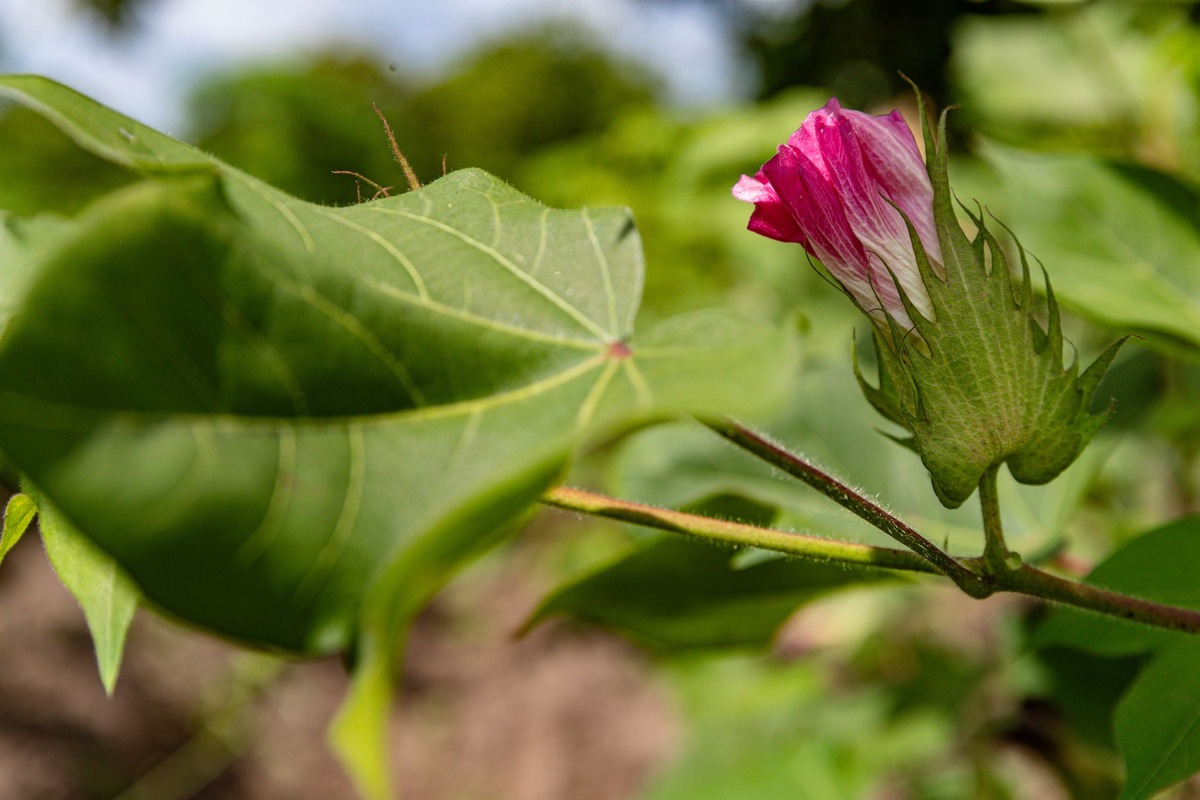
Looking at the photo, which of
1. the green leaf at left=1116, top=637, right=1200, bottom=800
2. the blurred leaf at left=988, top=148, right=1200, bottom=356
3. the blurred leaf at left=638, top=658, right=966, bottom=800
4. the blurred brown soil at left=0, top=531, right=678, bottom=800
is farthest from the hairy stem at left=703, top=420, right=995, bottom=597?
the blurred brown soil at left=0, top=531, right=678, bottom=800

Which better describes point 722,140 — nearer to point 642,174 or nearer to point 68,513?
point 642,174

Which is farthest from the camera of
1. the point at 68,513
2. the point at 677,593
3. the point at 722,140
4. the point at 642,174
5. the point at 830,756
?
the point at 642,174

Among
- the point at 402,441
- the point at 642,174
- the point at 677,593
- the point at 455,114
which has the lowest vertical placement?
the point at 455,114

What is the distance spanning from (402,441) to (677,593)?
44 cm

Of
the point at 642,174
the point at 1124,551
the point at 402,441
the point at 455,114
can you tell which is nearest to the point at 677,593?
the point at 1124,551

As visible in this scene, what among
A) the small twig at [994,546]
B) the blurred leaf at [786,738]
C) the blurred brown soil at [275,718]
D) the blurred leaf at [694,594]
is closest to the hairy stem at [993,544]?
the small twig at [994,546]

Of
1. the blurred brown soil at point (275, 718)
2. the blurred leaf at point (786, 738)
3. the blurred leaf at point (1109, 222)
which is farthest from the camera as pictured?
the blurred brown soil at point (275, 718)

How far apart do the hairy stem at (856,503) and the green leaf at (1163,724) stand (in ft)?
0.47

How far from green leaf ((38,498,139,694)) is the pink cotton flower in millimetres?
311

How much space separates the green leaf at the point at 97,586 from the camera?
1.26 feet

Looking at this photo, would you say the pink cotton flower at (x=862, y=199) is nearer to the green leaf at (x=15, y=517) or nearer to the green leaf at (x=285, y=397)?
the green leaf at (x=285, y=397)

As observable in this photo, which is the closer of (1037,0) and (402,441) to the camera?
(402,441)

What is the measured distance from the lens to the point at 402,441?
12.6 inches

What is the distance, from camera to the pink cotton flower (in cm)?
43
